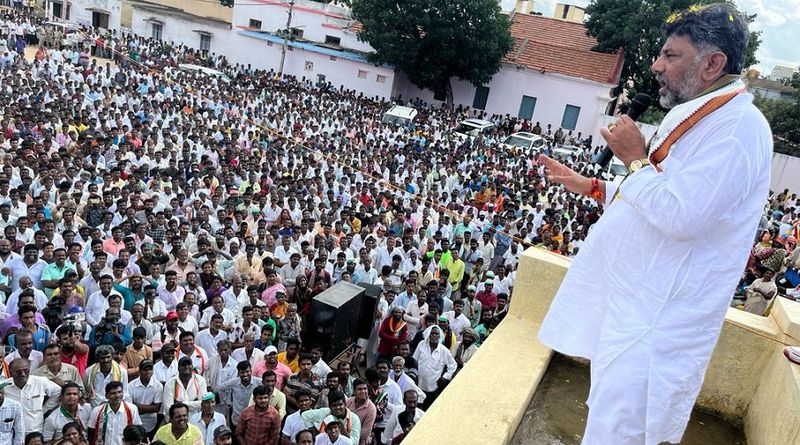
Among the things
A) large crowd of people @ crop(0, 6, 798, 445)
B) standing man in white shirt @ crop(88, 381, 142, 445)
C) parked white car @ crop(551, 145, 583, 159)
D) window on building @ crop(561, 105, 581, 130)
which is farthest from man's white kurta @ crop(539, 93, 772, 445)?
window on building @ crop(561, 105, 581, 130)

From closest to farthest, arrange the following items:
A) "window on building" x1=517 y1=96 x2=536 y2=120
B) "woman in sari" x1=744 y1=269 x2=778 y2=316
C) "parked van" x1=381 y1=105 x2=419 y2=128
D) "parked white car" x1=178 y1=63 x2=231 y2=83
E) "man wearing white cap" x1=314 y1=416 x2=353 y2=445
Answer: "man wearing white cap" x1=314 y1=416 x2=353 y2=445 → "woman in sari" x1=744 y1=269 x2=778 y2=316 → "parked van" x1=381 y1=105 x2=419 y2=128 → "parked white car" x1=178 y1=63 x2=231 y2=83 → "window on building" x1=517 y1=96 x2=536 y2=120

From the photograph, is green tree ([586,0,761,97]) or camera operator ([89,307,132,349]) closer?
camera operator ([89,307,132,349])

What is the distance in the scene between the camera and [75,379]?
4848 mm

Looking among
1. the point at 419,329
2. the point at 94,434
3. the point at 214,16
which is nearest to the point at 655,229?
the point at 94,434

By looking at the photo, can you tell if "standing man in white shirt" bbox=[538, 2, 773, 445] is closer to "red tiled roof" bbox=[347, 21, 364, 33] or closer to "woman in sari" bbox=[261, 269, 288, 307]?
"woman in sari" bbox=[261, 269, 288, 307]

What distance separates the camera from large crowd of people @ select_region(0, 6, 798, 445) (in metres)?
4.89

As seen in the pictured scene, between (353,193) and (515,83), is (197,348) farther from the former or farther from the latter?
(515,83)

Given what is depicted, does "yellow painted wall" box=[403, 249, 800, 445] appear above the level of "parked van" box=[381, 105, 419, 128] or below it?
above

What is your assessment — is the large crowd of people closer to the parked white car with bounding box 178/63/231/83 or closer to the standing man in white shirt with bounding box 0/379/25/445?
the standing man in white shirt with bounding box 0/379/25/445

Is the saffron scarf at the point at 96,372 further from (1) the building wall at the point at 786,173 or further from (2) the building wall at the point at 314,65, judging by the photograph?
(2) the building wall at the point at 314,65

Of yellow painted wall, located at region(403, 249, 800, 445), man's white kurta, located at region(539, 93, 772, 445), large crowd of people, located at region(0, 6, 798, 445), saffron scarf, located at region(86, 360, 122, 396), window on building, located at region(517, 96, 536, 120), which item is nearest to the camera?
man's white kurta, located at region(539, 93, 772, 445)

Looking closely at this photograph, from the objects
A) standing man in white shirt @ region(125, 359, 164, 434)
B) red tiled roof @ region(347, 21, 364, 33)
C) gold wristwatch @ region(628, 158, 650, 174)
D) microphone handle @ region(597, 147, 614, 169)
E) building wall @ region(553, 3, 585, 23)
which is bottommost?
standing man in white shirt @ region(125, 359, 164, 434)

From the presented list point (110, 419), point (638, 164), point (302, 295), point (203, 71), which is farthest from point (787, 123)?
point (638, 164)

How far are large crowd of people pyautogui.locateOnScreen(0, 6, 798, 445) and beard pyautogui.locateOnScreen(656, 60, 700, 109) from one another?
379 centimetres
